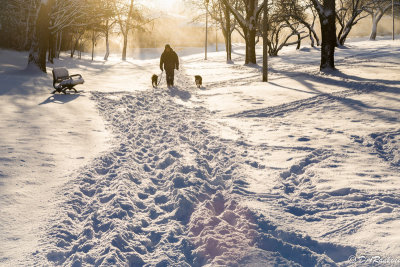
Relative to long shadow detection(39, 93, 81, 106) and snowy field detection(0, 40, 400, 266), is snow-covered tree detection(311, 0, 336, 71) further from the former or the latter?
long shadow detection(39, 93, 81, 106)

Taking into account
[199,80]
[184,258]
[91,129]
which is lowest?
[184,258]

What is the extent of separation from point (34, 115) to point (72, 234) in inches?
255

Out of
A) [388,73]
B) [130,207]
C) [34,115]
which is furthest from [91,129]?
[388,73]

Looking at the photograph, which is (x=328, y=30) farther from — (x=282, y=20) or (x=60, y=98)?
(x=60, y=98)

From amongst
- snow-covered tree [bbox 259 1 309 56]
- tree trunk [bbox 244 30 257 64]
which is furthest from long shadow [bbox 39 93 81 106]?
tree trunk [bbox 244 30 257 64]

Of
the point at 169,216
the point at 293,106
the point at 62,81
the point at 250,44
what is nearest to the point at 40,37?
the point at 62,81

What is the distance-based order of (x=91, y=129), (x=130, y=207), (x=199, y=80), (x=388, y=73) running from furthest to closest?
(x=199, y=80) < (x=388, y=73) < (x=91, y=129) < (x=130, y=207)

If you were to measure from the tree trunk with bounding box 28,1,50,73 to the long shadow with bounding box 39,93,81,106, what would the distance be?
7503 millimetres

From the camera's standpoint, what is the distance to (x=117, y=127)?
340 inches

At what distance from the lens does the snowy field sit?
11.1 feet

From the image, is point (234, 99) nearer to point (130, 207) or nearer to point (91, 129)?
point (91, 129)

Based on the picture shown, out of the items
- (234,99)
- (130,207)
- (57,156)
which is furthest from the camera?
(234,99)

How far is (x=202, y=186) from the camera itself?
4918mm

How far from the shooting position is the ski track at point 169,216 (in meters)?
3.29
